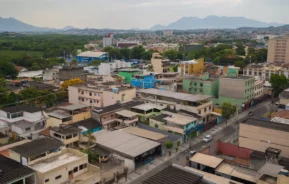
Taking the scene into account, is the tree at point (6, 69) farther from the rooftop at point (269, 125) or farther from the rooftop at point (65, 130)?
the rooftop at point (269, 125)

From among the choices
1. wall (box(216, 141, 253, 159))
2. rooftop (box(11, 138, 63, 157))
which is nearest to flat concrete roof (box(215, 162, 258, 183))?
wall (box(216, 141, 253, 159))

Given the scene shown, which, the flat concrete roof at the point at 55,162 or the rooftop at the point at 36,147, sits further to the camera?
the rooftop at the point at 36,147

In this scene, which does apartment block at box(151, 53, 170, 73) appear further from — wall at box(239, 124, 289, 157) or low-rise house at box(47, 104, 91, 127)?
wall at box(239, 124, 289, 157)

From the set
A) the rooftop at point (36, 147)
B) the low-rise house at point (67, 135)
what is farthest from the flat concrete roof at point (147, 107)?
the rooftop at point (36, 147)

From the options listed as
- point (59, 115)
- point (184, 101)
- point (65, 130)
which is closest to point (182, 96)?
point (184, 101)

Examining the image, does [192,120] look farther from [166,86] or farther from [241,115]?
[166,86]

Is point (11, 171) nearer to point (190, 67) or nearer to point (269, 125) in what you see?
point (269, 125)
